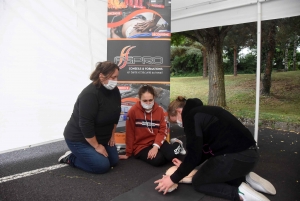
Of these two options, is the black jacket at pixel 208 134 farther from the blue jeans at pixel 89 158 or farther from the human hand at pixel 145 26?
the human hand at pixel 145 26

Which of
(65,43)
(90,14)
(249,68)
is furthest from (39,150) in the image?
(249,68)

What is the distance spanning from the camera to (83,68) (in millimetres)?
3178

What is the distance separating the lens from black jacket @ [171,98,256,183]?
171cm

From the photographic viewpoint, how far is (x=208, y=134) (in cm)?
179

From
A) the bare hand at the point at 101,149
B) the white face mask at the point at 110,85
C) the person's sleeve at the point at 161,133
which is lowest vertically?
the bare hand at the point at 101,149

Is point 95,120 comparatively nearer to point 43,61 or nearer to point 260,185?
point 43,61

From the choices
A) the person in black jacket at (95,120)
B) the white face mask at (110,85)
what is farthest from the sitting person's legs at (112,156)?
the white face mask at (110,85)

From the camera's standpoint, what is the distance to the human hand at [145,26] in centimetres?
303

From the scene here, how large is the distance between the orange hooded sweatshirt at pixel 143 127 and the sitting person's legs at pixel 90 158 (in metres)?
0.45

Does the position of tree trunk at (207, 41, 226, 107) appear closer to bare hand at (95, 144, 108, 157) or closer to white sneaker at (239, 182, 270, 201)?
bare hand at (95, 144, 108, 157)

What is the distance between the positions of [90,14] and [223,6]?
5.65ft

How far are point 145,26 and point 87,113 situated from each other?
1.42m

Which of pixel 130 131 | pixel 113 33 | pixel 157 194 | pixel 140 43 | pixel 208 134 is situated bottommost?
pixel 157 194

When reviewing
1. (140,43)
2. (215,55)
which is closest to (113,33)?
(140,43)
